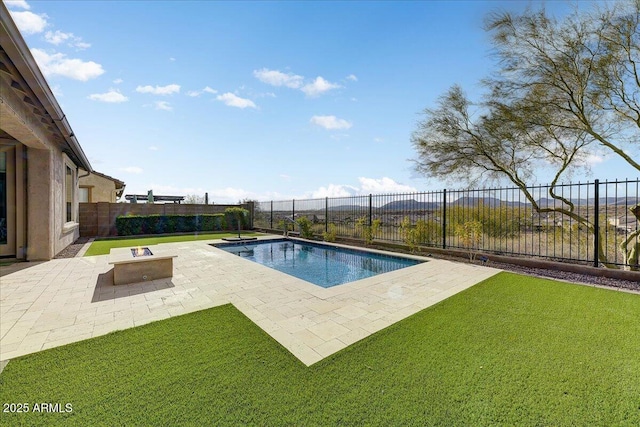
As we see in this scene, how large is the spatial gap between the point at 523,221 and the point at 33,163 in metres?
13.3

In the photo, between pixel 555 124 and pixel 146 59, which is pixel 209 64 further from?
pixel 555 124

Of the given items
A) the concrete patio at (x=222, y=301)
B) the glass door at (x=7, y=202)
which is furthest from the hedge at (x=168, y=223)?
the concrete patio at (x=222, y=301)

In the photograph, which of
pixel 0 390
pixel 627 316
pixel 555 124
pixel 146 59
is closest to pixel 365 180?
pixel 555 124

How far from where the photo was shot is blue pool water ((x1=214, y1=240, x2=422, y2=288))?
6738 millimetres

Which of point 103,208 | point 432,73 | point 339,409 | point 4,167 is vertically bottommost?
point 339,409

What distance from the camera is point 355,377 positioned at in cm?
232

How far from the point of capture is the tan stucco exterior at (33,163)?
4539 mm

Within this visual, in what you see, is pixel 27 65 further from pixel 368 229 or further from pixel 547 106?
pixel 547 106

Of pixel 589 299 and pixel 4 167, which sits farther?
pixel 4 167

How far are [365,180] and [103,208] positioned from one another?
46.5ft

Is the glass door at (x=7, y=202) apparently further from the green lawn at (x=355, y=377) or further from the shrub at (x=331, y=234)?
the shrub at (x=331, y=234)

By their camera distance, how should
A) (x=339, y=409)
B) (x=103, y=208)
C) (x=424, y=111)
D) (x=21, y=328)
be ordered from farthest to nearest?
(x=103, y=208) → (x=424, y=111) → (x=21, y=328) → (x=339, y=409)

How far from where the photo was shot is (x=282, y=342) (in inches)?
114

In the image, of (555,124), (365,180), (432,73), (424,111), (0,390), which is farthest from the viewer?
(365,180)
